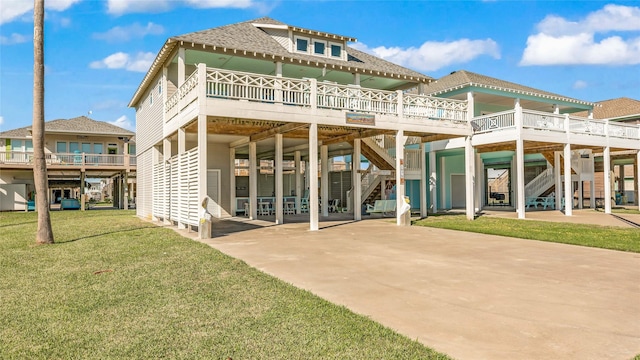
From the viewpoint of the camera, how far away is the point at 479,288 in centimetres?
576

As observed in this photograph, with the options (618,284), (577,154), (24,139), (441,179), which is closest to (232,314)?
(618,284)

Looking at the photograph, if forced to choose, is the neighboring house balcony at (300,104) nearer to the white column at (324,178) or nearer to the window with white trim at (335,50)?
the white column at (324,178)

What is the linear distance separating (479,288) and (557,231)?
8.70 m

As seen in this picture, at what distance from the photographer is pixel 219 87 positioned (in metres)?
12.5

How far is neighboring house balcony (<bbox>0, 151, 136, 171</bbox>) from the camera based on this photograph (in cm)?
2911

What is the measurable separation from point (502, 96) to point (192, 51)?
16383 mm

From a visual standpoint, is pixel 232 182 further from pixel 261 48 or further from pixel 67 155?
pixel 67 155

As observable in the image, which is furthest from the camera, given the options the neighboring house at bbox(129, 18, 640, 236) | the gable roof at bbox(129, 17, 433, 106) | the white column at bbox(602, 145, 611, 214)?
the white column at bbox(602, 145, 611, 214)

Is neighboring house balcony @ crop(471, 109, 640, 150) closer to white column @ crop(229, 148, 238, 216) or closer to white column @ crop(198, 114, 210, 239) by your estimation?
white column @ crop(229, 148, 238, 216)

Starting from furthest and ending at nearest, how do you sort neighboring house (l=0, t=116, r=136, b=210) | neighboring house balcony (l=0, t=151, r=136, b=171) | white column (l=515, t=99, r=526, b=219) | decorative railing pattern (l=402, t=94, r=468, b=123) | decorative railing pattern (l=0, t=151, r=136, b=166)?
1. neighboring house (l=0, t=116, r=136, b=210)
2. decorative railing pattern (l=0, t=151, r=136, b=166)
3. neighboring house balcony (l=0, t=151, r=136, b=171)
4. white column (l=515, t=99, r=526, b=219)
5. decorative railing pattern (l=402, t=94, r=468, b=123)

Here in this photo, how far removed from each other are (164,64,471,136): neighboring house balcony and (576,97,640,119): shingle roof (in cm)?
1949

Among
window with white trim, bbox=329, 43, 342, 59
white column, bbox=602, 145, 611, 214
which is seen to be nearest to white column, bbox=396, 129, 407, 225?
window with white trim, bbox=329, 43, 342, 59

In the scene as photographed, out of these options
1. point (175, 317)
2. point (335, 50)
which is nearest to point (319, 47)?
point (335, 50)

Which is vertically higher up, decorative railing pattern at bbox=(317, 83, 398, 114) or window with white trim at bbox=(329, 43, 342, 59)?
window with white trim at bbox=(329, 43, 342, 59)
